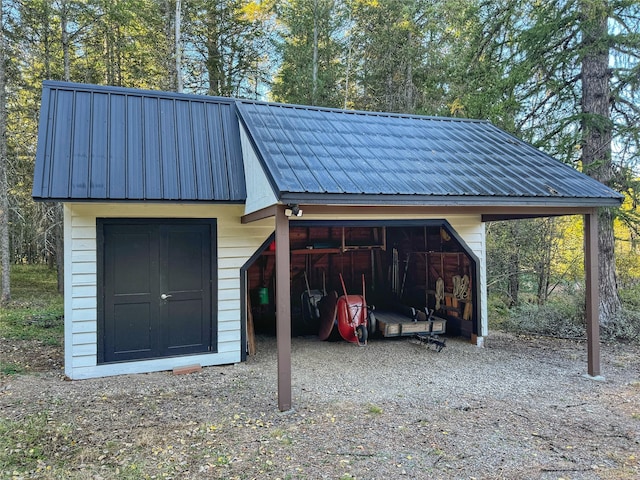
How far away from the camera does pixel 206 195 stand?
507 centimetres

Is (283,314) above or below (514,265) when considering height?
below

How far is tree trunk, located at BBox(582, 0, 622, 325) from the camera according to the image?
23.5 ft

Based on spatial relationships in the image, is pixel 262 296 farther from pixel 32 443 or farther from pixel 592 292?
pixel 592 292

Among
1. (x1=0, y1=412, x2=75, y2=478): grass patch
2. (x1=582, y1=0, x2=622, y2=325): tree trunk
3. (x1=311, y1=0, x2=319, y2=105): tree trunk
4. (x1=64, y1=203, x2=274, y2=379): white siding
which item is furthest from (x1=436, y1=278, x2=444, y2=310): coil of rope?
(x1=311, y1=0, x2=319, y2=105): tree trunk

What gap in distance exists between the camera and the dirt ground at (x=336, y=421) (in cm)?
295

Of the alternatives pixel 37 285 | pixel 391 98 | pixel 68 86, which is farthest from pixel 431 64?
pixel 37 285

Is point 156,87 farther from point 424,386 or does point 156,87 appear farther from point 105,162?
point 424,386

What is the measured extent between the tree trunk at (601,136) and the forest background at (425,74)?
0.02m

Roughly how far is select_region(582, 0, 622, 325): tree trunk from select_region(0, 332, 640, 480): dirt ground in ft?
6.26

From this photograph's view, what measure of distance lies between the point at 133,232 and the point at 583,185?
5.54 meters

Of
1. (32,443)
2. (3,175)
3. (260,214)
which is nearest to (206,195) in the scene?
(260,214)

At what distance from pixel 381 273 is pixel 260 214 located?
194 inches

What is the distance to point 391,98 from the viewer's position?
13023 mm

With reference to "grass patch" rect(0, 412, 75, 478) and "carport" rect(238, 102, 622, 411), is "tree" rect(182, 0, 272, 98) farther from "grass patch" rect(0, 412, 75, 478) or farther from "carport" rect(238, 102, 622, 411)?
"grass patch" rect(0, 412, 75, 478)
